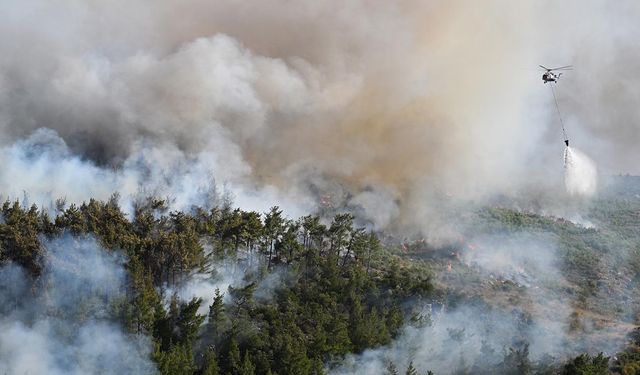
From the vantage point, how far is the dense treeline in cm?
3597

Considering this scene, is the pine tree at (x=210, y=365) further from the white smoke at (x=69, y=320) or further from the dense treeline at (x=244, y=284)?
the white smoke at (x=69, y=320)

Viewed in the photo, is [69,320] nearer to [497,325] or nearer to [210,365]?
[210,365]

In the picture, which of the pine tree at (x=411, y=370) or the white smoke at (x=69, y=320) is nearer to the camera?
the white smoke at (x=69, y=320)

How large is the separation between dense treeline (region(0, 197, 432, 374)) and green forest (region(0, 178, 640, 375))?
0.28ft

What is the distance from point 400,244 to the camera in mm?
65812

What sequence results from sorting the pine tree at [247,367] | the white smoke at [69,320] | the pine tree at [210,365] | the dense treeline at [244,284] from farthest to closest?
the dense treeline at [244,284], the white smoke at [69,320], the pine tree at [247,367], the pine tree at [210,365]

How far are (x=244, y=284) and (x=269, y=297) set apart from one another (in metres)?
2.81

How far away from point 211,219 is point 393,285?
1576 cm

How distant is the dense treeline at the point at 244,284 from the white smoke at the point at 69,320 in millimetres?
863

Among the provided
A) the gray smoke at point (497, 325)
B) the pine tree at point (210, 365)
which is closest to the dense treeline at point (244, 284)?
the pine tree at point (210, 365)

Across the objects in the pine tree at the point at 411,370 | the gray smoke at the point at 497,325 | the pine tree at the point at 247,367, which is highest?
the gray smoke at the point at 497,325

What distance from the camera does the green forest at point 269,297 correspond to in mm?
36312

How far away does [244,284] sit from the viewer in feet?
150

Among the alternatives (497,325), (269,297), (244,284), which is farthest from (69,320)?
(497,325)
